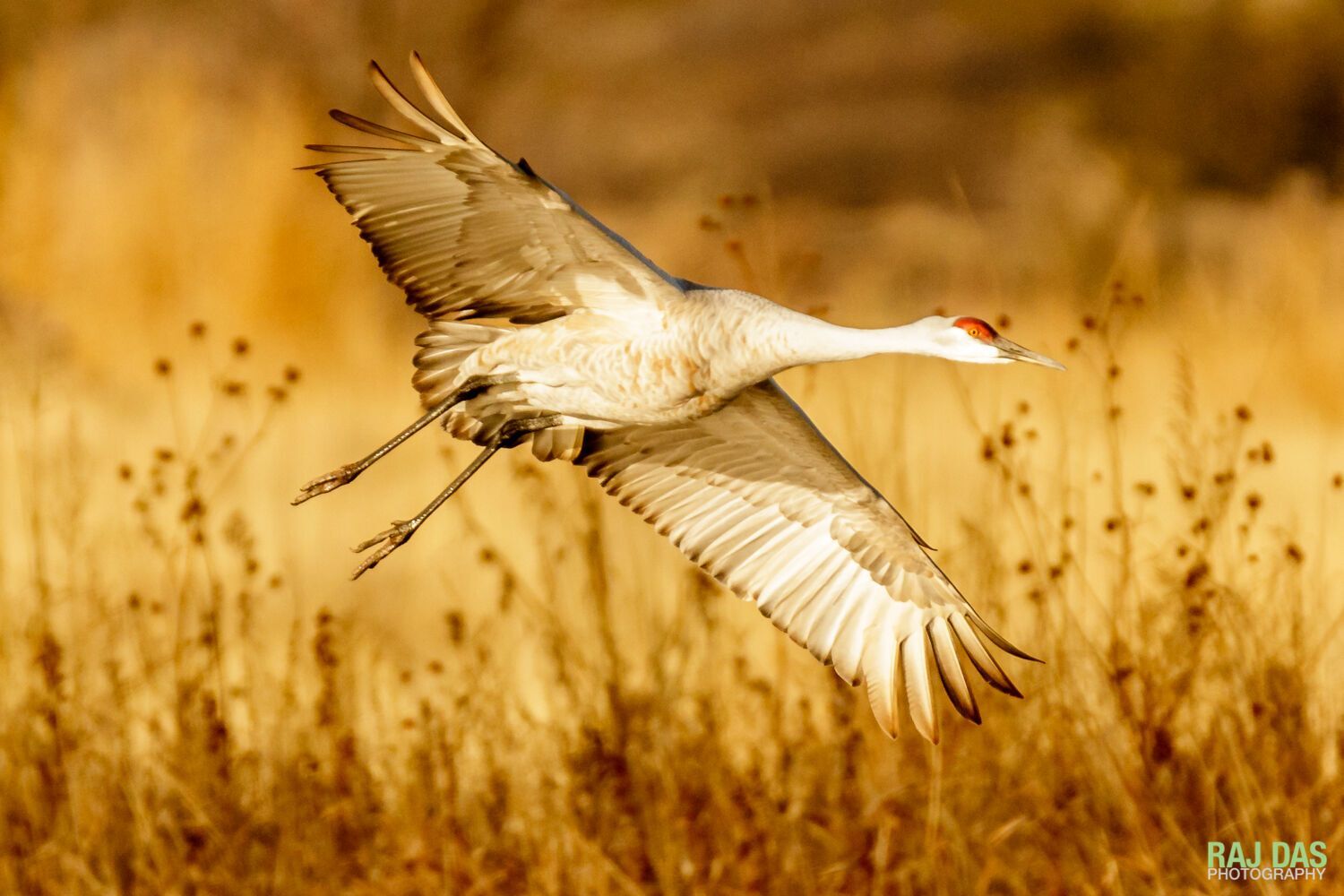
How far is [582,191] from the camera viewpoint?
2127 centimetres

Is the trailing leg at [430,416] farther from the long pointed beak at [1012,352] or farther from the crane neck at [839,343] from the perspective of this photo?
the long pointed beak at [1012,352]

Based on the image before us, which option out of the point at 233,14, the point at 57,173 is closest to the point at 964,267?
the point at 233,14

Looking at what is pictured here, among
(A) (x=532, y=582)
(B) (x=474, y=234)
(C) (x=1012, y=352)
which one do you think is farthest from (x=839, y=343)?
(A) (x=532, y=582)

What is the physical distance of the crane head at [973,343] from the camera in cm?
534

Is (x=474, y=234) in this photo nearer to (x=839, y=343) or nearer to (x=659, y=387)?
(x=659, y=387)

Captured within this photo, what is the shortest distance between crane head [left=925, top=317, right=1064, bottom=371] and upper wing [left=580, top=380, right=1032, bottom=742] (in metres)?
0.82

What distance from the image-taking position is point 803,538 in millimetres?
6430

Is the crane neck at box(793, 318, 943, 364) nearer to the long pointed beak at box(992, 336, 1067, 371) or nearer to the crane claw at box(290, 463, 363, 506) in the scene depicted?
the long pointed beak at box(992, 336, 1067, 371)

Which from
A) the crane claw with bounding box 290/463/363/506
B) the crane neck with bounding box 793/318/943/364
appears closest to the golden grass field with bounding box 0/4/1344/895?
the crane claw with bounding box 290/463/363/506

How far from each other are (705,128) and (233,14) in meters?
7.74

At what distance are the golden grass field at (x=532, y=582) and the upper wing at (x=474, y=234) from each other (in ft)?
2.05

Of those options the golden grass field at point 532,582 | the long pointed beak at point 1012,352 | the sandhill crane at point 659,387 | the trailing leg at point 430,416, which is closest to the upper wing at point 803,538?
the sandhill crane at point 659,387

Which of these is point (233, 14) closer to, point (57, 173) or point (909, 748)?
point (57, 173)

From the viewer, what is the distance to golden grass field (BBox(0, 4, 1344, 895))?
19.8 ft
